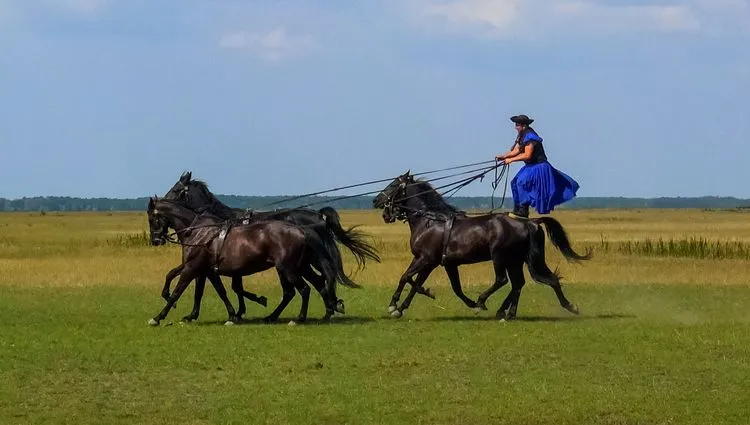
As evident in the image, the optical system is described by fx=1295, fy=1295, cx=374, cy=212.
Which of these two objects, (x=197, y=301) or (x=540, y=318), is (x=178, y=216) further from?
(x=540, y=318)

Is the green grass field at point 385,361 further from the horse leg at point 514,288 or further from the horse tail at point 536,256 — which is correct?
the horse tail at point 536,256

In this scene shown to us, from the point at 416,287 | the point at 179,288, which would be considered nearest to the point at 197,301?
the point at 179,288

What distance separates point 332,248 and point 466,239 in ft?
5.93

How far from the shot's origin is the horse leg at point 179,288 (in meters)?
16.8

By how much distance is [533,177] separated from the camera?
17188mm

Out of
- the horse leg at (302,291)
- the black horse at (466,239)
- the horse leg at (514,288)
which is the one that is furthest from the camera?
the horse leg at (514,288)

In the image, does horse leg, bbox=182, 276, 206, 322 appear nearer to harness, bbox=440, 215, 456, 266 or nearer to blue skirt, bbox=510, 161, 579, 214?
harness, bbox=440, 215, 456, 266

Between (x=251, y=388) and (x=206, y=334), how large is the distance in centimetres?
419

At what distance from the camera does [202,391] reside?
11.6 meters

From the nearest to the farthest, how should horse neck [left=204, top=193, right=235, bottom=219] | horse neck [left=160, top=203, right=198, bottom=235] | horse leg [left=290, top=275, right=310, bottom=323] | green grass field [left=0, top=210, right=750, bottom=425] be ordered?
1. green grass field [left=0, top=210, right=750, bottom=425]
2. horse leg [left=290, top=275, right=310, bottom=323]
3. horse neck [left=160, top=203, right=198, bottom=235]
4. horse neck [left=204, top=193, right=235, bottom=219]

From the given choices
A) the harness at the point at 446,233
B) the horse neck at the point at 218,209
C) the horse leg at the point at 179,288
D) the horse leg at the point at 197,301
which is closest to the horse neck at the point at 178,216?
the horse neck at the point at 218,209

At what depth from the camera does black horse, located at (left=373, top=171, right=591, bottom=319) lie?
56.0 feet

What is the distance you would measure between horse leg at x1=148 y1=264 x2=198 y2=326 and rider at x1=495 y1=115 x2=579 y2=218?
437cm

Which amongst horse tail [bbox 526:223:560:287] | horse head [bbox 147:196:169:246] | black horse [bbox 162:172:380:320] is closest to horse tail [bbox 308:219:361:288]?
black horse [bbox 162:172:380:320]
